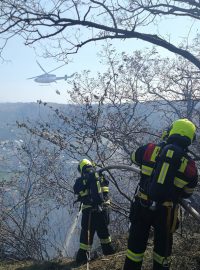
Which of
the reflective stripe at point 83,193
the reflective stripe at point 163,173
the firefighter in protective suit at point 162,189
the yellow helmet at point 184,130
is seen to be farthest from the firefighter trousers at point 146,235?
the reflective stripe at point 83,193

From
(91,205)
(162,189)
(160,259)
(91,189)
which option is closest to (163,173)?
(162,189)

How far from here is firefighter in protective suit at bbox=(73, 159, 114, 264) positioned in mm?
6797

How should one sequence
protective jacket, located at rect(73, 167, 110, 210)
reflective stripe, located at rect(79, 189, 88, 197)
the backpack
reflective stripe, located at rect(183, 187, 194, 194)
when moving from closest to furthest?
Answer: the backpack
reflective stripe, located at rect(183, 187, 194, 194)
protective jacket, located at rect(73, 167, 110, 210)
reflective stripe, located at rect(79, 189, 88, 197)

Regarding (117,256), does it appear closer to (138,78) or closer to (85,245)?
(85,245)

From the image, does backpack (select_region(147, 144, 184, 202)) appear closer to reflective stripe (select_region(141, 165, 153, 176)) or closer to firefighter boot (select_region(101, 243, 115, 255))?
reflective stripe (select_region(141, 165, 153, 176))

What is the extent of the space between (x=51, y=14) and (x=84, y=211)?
3960mm

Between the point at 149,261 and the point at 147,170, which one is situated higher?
the point at 147,170

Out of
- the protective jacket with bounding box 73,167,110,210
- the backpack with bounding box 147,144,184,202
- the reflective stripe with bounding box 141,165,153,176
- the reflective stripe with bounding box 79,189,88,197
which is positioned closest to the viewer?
the backpack with bounding box 147,144,184,202

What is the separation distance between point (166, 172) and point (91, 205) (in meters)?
3.24

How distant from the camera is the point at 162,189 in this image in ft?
13.4

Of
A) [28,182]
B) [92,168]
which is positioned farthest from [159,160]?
[28,182]

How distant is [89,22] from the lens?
298 inches

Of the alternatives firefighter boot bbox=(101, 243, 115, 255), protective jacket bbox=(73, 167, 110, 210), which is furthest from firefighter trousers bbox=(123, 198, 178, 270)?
firefighter boot bbox=(101, 243, 115, 255)

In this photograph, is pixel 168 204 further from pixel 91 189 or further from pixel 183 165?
pixel 91 189
